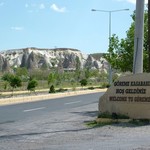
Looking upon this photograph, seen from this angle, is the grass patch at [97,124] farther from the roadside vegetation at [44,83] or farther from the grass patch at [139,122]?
the roadside vegetation at [44,83]

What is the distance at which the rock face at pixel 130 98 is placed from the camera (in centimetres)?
1407

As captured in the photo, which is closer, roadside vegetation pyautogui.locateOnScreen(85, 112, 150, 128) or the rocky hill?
roadside vegetation pyautogui.locateOnScreen(85, 112, 150, 128)

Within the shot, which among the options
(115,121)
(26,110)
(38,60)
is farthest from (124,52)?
(38,60)

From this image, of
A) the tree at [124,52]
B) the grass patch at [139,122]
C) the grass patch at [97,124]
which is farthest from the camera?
the tree at [124,52]

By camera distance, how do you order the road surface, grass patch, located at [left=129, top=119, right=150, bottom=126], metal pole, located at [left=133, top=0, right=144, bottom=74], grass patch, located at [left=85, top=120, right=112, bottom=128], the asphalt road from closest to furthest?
the road surface
grass patch, located at [left=129, top=119, right=150, bottom=126]
grass patch, located at [left=85, top=120, right=112, bottom=128]
metal pole, located at [left=133, top=0, right=144, bottom=74]
the asphalt road

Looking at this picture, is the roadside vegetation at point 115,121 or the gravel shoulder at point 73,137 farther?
the roadside vegetation at point 115,121

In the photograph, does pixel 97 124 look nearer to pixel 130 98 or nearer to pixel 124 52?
pixel 130 98

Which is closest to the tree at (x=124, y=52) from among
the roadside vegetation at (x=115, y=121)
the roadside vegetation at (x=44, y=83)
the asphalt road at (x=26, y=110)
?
the asphalt road at (x=26, y=110)

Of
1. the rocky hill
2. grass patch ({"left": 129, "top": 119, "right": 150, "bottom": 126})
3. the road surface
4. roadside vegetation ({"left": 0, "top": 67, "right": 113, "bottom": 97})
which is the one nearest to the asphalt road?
the road surface

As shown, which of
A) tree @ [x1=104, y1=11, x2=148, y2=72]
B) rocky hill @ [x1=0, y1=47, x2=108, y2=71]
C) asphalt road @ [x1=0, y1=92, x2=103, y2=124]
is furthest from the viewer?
rocky hill @ [x1=0, y1=47, x2=108, y2=71]

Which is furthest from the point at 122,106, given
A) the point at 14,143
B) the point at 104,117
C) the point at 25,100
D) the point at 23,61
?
the point at 23,61

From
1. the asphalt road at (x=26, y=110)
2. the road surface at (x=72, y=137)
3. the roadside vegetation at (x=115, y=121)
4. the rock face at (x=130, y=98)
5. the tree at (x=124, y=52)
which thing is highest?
the tree at (x=124, y=52)

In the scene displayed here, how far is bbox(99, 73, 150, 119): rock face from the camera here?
14070 mm

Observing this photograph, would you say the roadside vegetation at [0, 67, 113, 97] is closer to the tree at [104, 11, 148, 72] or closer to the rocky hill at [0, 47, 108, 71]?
the tree at [104, 11, 148, 72]
